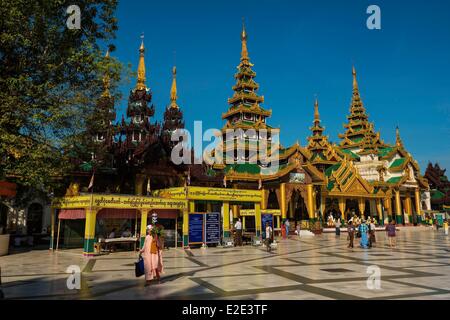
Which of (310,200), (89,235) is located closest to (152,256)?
(89,235)

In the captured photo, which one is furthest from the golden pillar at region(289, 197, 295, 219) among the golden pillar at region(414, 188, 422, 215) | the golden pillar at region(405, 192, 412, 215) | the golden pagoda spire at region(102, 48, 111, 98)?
the golden pagoda spire at region(102, 48, 111, 98)

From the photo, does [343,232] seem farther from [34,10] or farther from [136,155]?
[34,10]

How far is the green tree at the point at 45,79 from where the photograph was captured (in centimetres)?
1511

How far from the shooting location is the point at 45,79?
1717 cm

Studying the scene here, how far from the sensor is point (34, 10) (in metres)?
15.3

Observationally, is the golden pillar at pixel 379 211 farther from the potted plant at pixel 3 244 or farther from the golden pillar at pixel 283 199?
the potted plant at pixel 3 244

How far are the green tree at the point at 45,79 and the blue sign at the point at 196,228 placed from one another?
726cm

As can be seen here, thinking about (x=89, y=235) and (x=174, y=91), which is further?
(x=174, y=91)

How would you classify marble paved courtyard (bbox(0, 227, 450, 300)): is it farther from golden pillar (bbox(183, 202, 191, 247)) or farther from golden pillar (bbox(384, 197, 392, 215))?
golden pillar (bbox(384, 197, 392, 215))

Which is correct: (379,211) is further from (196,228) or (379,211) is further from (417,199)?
(196,228)

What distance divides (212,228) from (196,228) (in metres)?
1.06

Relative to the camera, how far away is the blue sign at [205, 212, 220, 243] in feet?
69.9
